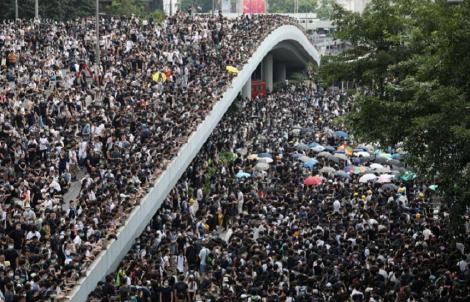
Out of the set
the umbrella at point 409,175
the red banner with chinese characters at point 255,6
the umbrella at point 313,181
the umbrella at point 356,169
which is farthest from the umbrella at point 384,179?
the red banner with chinese characters at point 255,6

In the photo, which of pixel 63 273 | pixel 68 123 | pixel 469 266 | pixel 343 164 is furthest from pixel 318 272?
pixel 343 164

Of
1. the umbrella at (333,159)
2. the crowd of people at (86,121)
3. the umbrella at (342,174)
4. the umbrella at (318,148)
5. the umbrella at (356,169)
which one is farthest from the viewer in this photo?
the umbrella at (318,148)

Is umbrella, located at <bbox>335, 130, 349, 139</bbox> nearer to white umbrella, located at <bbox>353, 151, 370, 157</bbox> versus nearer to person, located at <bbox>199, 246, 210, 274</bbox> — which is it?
white umbrella, located at <bbox>353, 151, 370, 157</bbox>

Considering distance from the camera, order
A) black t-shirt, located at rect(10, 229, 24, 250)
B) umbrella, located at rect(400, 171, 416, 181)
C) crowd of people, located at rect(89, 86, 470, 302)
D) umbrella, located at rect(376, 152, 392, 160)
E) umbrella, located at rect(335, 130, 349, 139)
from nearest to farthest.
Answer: crowd of people, located at rect(89, 86, 470, 302), black t-shirt, located at rect(10, 229, 24, 250), umbrella, located at rect(400, 171, 416, 181), umbrella, located at rect(376, 152, 392, 160), umbrella, located at rect(335, 130, 349, 139)

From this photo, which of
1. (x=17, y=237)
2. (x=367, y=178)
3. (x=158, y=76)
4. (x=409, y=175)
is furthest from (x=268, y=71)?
(x=17, y=237)

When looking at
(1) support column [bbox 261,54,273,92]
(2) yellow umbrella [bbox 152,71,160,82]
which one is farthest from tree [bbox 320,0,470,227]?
(1) support column [bbox 261,54,273,92]

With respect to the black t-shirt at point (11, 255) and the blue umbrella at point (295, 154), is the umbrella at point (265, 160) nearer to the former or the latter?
the blue umbrella at point (295, 154)
